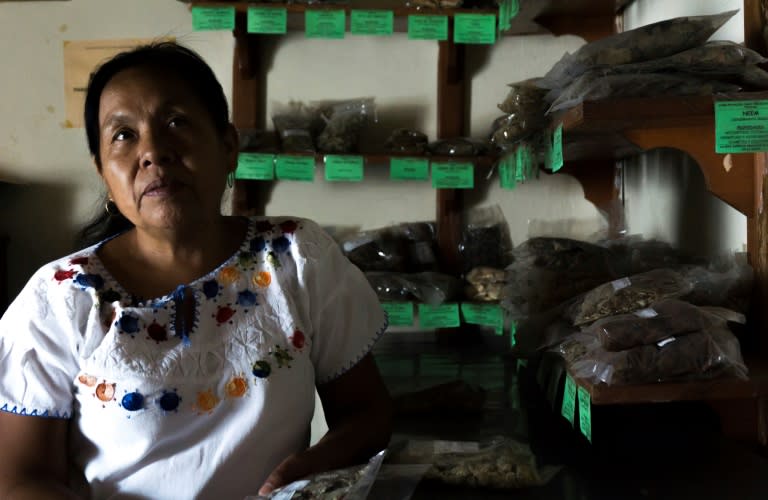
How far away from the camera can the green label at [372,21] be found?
179 cm

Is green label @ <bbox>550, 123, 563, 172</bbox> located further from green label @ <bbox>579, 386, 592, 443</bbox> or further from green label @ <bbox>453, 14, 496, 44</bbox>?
green label @ <bbox>453, 14, 496, 44</bbox>

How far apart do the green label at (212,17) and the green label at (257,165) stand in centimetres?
Answer: 37

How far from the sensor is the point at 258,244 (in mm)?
1124

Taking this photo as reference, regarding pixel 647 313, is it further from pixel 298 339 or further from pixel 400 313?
pixel 400 313

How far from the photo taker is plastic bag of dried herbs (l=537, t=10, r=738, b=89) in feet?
3.69

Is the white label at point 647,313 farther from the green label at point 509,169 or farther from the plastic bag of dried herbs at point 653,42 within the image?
the green label at point 509,169

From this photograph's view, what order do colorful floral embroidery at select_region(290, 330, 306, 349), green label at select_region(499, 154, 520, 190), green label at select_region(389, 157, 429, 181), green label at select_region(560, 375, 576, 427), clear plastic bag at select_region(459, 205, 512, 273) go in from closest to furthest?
colorful floral embroidery at select_region(290, 330, 306, 349)
green label at select_region(560, 375, 576, 427)
green label at select_region(499, 154, 520, 190)
green label at select_region(389, 157, 429, 181)
clear plastic bag at select_region(459, 205, 512, 273)

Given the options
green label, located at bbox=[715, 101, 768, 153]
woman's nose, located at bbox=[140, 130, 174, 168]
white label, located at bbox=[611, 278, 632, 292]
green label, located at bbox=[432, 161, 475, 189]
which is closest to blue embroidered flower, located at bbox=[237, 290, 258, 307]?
woman's nose, located at bbox=[140, 130, 174, 168]

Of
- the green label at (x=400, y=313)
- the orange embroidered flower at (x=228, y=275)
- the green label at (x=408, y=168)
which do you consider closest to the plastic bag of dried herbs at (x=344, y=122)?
the green label at (x=408, y=168)

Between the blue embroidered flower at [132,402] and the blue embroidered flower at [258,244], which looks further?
the blue embroidered flower at [258,244]

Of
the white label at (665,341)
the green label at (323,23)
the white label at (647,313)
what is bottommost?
the white label at (665,341)

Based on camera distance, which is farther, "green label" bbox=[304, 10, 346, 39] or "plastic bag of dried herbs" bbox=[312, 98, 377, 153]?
"plastic bag of dried herbs" bbox=[312, 98, 377, 153]

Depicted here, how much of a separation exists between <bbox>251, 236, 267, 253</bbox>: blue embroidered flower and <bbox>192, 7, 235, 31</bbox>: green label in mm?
962

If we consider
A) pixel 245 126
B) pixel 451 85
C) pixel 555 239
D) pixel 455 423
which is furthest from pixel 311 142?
pixel 455 423
